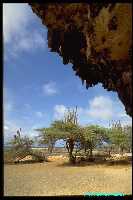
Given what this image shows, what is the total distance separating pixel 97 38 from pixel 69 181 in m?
14.9

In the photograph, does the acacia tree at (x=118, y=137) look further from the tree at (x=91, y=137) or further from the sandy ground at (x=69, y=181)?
the sandy ground at (x=69, y=181)

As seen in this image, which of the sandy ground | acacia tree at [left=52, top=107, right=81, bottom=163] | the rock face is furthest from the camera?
acacia tree at [left=52, top=107, right=81, bottom=163]

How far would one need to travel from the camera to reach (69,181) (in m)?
21.9

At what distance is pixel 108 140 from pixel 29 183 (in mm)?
19581

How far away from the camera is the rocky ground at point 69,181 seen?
1822 centimetres

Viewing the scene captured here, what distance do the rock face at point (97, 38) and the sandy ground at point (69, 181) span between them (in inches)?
356

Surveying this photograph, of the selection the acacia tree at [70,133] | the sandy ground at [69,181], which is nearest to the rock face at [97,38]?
the sandy ground at [69,181]

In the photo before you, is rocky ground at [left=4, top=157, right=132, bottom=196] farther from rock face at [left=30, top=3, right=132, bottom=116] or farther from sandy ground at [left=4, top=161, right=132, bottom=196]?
rock face at [left=30, top=3, right=132, bottom=116]

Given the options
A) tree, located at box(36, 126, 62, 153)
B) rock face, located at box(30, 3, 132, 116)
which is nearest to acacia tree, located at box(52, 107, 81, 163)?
tree, located at box(36, 126, 62, 153)

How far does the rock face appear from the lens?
7.64 m

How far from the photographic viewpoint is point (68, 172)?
26656mm

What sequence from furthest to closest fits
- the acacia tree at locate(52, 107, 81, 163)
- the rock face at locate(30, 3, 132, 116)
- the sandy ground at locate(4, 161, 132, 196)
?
A: the acacia tree at locate(52, 107, 81, 163)
the sandy ground at locate(4, 161, 132, 196)
the rock face at locate(30, 3, 132, 116)

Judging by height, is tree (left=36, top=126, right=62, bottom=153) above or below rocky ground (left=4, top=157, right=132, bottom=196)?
above

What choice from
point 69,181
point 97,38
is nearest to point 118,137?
point 69,181
